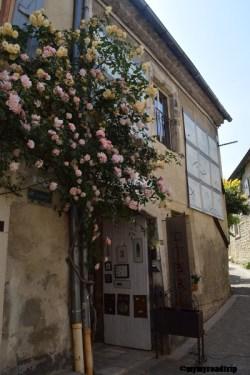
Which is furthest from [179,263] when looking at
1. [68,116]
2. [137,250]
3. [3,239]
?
[68,116]

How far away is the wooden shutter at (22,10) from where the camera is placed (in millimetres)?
4191

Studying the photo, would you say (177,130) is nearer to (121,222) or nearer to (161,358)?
(121,222)

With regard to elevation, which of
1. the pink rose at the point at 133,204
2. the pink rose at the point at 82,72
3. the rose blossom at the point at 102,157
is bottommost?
the pink rose at the point at 133,204

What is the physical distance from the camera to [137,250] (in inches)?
251

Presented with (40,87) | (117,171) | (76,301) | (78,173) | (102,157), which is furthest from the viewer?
(76,301)

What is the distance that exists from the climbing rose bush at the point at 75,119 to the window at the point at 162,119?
281 centimetres

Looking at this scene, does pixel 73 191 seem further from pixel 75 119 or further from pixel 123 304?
pixel 123 304

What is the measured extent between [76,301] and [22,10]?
11.4ft

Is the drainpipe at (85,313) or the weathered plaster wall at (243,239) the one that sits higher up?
the weathered plaster wall at (243,239)

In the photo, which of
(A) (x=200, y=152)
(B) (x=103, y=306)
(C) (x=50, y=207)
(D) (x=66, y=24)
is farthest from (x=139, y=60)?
(B) (x=103, y=306)

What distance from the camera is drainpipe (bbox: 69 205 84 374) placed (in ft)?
14.0

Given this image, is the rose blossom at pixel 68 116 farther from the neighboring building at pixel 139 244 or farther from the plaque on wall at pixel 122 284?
the plaque on wall at pixel 122 284

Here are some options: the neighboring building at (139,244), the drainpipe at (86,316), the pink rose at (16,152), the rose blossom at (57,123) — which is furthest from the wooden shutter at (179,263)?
the pink rose at (16,152)

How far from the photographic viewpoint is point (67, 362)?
425 cm
